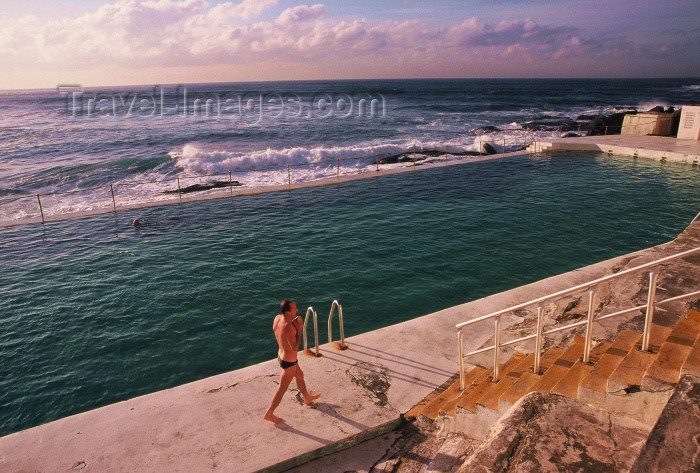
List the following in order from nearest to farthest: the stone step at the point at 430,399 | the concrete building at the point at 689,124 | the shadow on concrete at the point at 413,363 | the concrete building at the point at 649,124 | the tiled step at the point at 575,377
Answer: the tiled step at the point at 575,377 → the stone step at the point at 430,399 → the shadow on concrete at the point at 413,363 → the concrete building at the point at 689,124 → the concrete building at the point at 649,124

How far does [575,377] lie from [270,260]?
955cm

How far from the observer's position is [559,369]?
5398mm

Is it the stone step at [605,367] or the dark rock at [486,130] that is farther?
the dark rock at [486,130]

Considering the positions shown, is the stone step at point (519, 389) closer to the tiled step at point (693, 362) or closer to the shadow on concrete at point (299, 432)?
the tiled step at point (693, 362)

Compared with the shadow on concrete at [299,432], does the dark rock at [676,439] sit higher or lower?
higher

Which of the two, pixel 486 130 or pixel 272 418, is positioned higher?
pixel 486 130

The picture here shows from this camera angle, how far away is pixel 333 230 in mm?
15820

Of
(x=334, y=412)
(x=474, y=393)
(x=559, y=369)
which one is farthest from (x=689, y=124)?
(x=334, y=412)

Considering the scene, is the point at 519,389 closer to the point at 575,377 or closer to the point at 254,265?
the point at 575,377

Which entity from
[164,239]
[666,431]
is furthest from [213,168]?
[666,431]

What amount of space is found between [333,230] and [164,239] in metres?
5.75

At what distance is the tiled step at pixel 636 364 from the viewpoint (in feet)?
14.1

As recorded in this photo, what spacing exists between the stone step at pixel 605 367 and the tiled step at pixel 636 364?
12 centimetres

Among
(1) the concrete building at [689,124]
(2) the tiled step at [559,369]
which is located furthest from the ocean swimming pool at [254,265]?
(1) the concrete building at [689,124]
